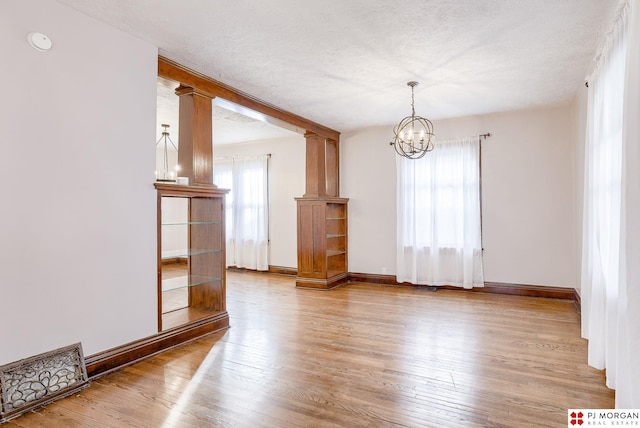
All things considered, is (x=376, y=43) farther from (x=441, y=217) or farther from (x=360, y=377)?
(x=441, y=217)

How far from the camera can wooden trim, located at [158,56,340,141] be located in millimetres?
3672

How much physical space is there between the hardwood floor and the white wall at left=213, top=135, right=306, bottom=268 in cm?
316

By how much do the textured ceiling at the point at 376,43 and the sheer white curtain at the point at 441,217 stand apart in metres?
1.34

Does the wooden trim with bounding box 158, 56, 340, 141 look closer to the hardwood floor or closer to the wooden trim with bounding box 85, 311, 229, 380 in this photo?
the wooden trim with bounding box 85, 311, 229, 380

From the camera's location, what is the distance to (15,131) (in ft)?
8.02

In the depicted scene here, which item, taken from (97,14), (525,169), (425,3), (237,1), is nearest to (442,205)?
(525,169)

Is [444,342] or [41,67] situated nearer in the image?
[41,67]

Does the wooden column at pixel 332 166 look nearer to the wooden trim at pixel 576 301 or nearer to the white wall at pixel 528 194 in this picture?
the white wall at pixel 528 194

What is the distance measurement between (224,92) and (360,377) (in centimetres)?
346

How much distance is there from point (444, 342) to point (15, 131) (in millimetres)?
3982

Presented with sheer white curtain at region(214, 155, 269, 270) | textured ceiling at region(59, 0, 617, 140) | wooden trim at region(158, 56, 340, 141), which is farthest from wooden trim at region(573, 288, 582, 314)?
sheer white curtain at region(214, 155, 269, 270)

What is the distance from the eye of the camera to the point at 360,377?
2850mm

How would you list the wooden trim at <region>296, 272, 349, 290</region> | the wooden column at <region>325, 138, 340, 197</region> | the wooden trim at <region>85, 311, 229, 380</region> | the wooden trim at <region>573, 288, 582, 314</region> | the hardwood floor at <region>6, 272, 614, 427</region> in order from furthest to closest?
the wooden column at <region>325, 138, 340, 197</region>, the wooden trim at <region>296, 272, 349, 290</region>, the wooden trim at <region>573, 288, 582, 314</region>, the wooden trim at <region>85, 311, 229, 380</region>, the hardwood floor at <region>6, 272, 614, 427</region>

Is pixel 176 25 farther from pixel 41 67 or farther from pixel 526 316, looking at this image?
pixel 526 316
